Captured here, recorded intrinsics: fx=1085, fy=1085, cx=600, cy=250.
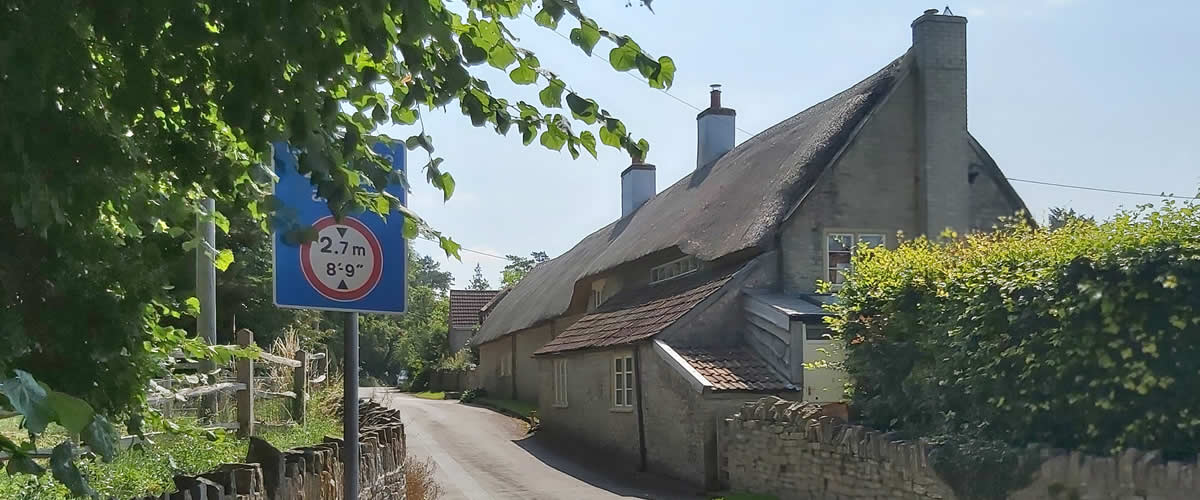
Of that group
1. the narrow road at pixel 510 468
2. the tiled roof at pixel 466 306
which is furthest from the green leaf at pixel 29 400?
the tiled roof at pixel 466 306

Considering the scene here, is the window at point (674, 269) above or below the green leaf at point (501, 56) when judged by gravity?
below

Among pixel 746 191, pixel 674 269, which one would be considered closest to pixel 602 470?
pixel 674 269

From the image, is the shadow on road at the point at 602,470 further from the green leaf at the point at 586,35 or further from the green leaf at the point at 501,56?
the green leaf at the point at 586,35

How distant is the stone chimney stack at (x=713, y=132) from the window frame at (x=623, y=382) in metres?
10.5

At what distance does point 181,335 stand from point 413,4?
2202 millimetres

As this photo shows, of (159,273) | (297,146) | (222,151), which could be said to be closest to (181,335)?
(159,273)

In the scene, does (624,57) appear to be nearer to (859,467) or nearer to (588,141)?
(588,141)

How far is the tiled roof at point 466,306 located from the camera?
5885 cm

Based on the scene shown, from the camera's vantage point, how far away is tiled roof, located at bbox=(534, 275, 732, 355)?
20.8 meters

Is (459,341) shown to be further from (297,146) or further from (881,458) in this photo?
(297,146)

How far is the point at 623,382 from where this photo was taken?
2222 centimetres

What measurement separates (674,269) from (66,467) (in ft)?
76.2

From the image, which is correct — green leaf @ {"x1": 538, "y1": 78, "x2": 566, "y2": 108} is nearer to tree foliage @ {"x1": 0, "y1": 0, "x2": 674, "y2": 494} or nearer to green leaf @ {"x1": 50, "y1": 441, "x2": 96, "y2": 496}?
tree foliage @ {"x1": 0, "y1": 0, "x2": 674, "y2": 494}

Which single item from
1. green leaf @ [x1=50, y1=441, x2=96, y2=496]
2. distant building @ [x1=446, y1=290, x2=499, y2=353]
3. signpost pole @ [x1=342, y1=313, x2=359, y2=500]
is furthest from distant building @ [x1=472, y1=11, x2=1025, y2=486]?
distant building @ [x1=446, y1=290, x2=499, y2=353]
